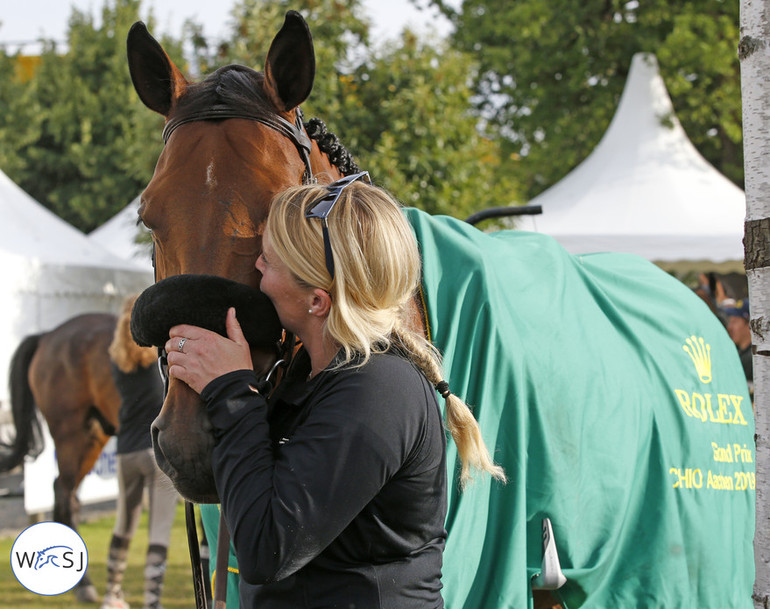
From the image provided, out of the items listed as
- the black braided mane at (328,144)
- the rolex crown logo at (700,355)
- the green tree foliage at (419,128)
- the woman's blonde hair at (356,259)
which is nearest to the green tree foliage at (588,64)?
the green tree foliage at (419,128)

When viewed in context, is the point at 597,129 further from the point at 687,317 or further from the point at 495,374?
the point at 495,374

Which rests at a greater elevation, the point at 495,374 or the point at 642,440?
the point at 495,374

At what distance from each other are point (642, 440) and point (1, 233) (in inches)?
262

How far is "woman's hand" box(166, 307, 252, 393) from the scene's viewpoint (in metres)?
1.41

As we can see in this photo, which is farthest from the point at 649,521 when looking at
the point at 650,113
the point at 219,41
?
the point at 650,113

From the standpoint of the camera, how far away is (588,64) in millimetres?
13344

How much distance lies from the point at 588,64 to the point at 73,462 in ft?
33.8

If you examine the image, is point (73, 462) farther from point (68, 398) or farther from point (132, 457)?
point (132, 457)

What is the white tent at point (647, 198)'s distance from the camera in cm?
802

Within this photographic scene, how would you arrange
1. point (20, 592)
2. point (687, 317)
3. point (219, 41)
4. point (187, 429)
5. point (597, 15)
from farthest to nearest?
1. point (597, 15)
2. point (219, 41)
3. point (20, 592)
4. point (687, 317)
5. point (187, 429)

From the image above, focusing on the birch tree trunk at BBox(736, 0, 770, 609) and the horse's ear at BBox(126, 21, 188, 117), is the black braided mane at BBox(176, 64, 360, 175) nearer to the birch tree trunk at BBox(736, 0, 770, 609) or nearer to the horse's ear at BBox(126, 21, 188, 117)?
the horse's ear at BBox(126, 21, 188, 117)

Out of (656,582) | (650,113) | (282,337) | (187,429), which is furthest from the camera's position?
(650,113)

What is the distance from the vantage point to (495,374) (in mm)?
2262

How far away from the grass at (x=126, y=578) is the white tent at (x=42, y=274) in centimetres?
175
